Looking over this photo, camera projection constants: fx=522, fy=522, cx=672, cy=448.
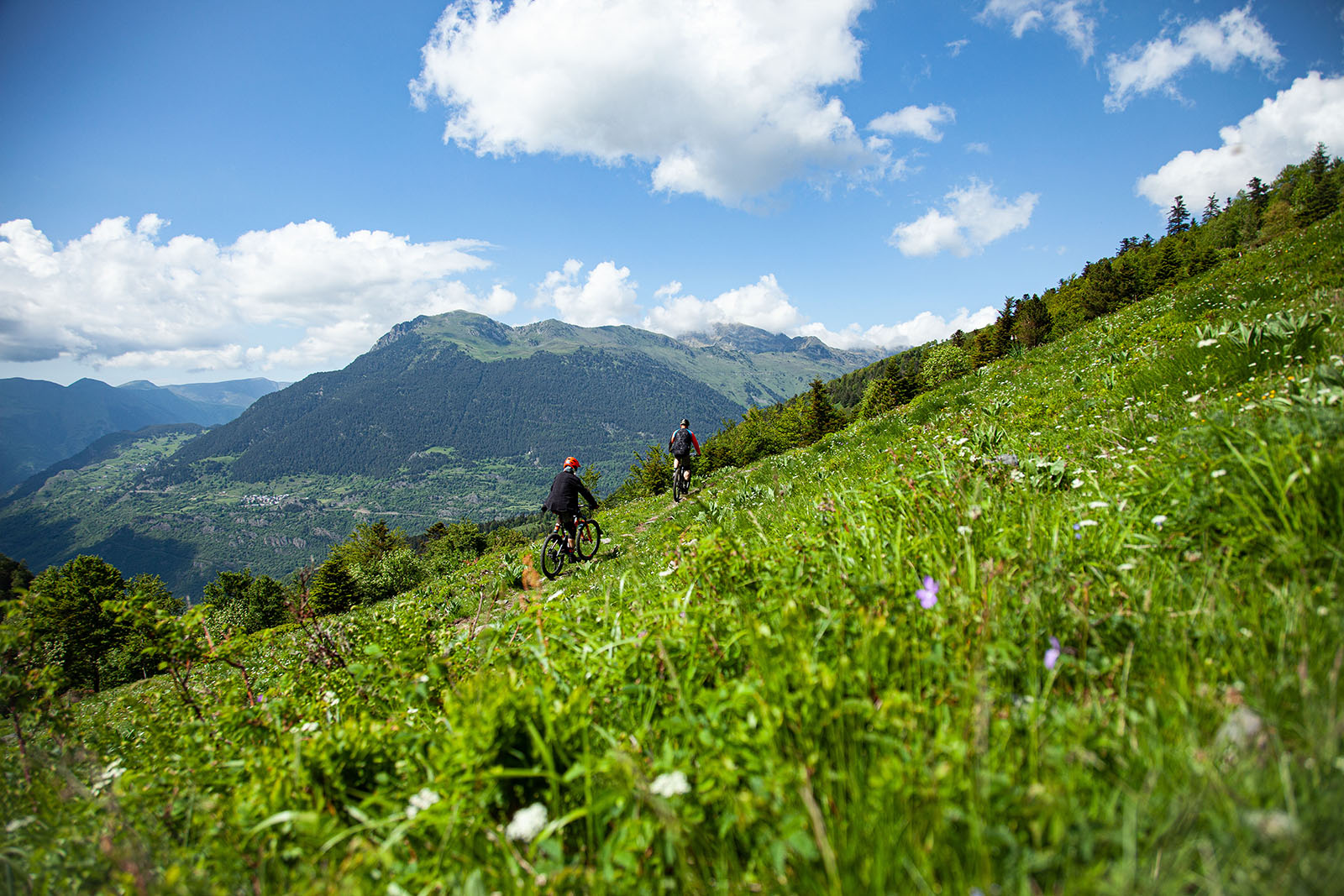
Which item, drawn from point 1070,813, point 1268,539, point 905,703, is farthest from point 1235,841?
point 1268,539

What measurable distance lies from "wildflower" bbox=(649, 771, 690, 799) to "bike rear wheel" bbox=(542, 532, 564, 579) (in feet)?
42.4

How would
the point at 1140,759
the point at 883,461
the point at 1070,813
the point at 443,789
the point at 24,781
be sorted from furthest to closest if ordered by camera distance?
the point at 883,461, the point at 24,781, the point at 443,789, the point at 1140,759, the point at 1070,813

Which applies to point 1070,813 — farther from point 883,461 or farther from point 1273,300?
point 1273,300

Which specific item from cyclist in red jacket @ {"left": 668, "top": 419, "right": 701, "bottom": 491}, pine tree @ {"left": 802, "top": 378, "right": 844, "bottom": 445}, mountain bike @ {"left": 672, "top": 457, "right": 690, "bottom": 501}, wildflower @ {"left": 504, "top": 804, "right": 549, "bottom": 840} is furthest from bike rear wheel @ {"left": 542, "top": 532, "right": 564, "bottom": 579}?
pine tree @ {"left": 802, "top": 378, "right": 844, "bottom": 445}

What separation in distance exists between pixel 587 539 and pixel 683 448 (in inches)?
263

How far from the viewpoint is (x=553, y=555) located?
14.6m

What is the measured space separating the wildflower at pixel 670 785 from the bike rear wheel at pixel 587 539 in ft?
44.2

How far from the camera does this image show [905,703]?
200 centimetres

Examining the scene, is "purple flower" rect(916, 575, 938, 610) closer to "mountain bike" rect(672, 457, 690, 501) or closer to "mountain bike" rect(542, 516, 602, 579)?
"mountain bike" rect(542, 516, 602, 579)

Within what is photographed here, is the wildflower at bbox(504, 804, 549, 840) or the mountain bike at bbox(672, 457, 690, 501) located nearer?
the wildflower at bbox(504, 804, 549, 840)

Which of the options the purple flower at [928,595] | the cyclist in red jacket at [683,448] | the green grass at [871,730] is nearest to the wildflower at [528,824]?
the green grass at [871,730]

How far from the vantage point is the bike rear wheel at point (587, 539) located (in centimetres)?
1527

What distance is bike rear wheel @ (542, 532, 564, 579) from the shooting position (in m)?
14.4

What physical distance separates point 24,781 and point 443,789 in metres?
4.00
